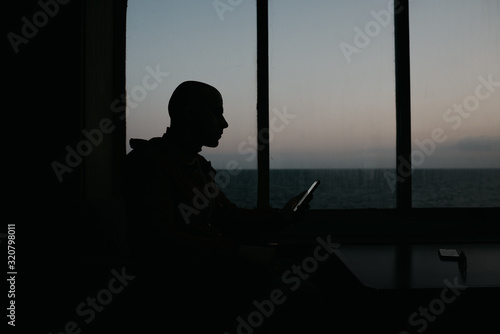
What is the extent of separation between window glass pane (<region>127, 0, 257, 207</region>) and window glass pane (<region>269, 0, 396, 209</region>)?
0.67 ft

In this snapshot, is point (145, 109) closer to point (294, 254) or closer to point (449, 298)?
point (294, 254)

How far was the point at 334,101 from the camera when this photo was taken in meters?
3.83

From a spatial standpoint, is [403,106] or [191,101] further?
[403,106]

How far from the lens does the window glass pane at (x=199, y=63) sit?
3420mm

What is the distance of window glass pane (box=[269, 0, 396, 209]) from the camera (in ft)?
11.6

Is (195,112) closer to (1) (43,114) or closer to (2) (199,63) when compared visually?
(1) (43,114)

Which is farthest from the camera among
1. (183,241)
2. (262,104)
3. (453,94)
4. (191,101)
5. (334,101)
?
(334,101)

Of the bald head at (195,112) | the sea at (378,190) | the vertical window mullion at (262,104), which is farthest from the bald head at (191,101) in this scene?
the vertical window mullion at (262,104)

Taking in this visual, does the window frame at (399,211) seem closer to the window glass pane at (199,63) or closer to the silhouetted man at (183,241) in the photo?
the window glass pane at (199,63)

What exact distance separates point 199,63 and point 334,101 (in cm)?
124

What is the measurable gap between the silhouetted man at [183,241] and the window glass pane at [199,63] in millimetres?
1838

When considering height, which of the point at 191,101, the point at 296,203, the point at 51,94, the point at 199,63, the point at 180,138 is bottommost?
the point at 296,203

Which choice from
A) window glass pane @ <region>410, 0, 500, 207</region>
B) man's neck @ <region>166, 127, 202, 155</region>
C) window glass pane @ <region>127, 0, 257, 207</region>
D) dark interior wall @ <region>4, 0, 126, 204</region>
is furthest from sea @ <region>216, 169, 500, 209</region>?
man's neck @ <region>166, 127, 202, 155</region>

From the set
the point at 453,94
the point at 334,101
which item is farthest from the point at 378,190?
the point at 453,94
